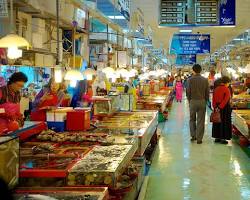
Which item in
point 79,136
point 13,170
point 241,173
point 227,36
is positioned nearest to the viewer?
point 13,170

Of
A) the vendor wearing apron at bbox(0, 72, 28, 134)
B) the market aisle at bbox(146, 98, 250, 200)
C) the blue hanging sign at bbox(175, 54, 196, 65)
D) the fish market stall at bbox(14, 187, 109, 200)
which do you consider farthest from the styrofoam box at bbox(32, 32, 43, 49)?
the blue hanging sign at bbox(175, 54, 196, 65)

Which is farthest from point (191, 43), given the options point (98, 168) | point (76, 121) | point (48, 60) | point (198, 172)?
point (98, 168)

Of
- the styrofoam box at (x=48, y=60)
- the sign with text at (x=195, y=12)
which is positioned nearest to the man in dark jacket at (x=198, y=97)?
the sign with text at (x=195, y=12)

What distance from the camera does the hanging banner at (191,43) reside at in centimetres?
2118

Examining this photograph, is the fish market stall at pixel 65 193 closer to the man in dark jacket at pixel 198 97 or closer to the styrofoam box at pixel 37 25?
the styrofoam box at pixel 37 25

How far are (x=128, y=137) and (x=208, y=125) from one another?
31.3ft

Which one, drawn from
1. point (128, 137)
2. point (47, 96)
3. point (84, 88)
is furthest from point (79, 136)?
point (84, 88)

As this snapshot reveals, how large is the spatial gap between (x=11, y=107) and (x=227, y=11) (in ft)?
26.0

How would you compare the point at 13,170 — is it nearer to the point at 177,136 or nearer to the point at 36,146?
the point at 36,146

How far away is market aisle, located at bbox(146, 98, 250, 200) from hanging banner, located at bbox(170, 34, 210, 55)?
32.8ft

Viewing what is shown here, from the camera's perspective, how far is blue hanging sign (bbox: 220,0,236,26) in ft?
38.3

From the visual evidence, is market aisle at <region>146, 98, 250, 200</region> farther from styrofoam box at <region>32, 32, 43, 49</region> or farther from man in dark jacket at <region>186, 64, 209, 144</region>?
styrofoam box at <region>32, 32, 43, 49</region>

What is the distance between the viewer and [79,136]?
5969mm

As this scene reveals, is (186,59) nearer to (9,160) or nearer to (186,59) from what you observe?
(186,59)
